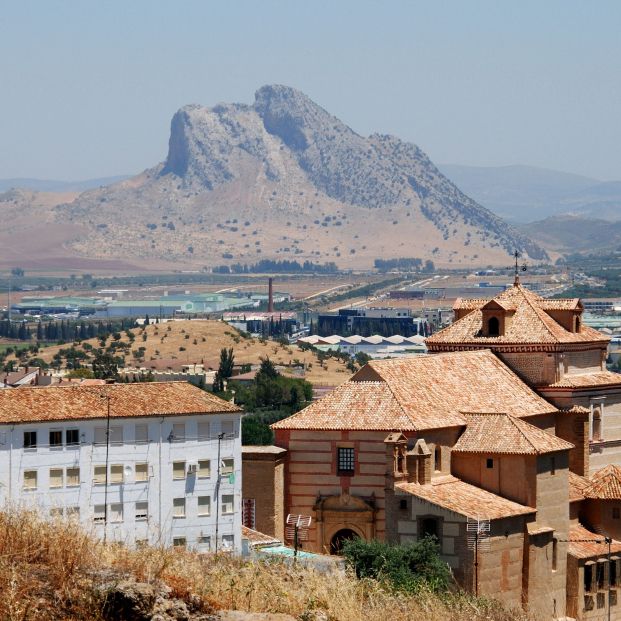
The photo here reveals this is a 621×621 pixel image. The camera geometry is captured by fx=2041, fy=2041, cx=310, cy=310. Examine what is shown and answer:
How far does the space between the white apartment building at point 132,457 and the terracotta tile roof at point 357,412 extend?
2.51m

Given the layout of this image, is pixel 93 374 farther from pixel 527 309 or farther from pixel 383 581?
pixel 383 581

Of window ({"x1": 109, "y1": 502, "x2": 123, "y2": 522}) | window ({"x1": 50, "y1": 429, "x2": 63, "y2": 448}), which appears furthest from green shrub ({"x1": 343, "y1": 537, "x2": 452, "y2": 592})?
window ({"x1": 50, "y1": 429, "x2": 63, "y2": 448})

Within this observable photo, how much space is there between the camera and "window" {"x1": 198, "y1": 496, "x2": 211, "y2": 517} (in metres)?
55.7

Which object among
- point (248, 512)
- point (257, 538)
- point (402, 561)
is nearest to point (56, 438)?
point (257, 538)

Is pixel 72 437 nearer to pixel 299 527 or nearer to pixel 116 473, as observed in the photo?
pixel 116 473

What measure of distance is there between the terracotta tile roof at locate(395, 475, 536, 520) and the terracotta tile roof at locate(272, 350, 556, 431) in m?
1.68

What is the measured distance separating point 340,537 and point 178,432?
5.82 meters

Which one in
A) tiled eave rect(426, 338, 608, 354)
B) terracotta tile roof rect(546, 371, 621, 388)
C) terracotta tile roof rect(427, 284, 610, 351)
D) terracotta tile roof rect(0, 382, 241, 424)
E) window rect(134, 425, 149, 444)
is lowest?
window rect(134, 425, 149, 444)

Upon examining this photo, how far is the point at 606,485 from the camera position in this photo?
2500 inches

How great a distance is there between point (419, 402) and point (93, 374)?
81.2m

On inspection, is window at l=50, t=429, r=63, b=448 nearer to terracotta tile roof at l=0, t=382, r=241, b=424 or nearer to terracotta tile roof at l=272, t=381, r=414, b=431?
terracotta tile roof at l=0, t=382, r=241, b=424

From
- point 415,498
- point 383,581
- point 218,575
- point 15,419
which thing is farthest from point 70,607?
point 415,498

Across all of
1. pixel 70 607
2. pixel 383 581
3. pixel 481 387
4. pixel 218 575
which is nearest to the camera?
pixel 70 607

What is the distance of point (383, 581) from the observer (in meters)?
42.3
